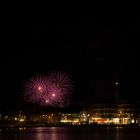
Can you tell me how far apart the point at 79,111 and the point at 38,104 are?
9.81 m

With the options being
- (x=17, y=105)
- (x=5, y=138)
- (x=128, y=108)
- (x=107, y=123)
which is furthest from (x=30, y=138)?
(x=17, y=105)

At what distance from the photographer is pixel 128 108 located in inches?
4525

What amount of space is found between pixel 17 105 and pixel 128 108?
2423 centimetres

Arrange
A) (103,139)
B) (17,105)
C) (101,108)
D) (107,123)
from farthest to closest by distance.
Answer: (17,105)
(101,108)
(107,123)
(103,139)

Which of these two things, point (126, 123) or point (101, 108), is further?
point (101, 108)

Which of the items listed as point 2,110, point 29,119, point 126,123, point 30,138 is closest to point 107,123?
point 126,123

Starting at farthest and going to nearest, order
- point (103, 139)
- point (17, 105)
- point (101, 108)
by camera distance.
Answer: point (17, 105), point (101, 108), point (103, 139)

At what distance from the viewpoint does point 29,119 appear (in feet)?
394

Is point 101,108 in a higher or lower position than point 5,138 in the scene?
higher

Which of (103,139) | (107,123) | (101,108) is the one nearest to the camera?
(103,139)

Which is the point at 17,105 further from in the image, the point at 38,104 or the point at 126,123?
the point at 126,123

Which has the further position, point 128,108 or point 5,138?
point 128,108

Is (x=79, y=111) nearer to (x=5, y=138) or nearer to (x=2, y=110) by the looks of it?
(x=2, y=110)

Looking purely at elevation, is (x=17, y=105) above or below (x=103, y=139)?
above
